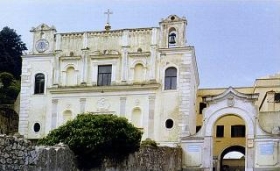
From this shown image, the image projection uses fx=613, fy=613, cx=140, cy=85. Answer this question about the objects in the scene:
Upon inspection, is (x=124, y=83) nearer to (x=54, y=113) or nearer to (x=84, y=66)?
(x=84, y=66)

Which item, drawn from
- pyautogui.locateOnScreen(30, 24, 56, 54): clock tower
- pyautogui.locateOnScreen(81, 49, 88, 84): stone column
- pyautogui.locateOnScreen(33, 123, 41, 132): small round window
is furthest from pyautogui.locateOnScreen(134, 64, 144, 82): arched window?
pyautogui.locateOnScreen(33, 123, 41, 132): small round window

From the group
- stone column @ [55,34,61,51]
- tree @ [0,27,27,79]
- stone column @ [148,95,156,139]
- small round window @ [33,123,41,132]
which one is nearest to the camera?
stone column @ [148,95,156,139]

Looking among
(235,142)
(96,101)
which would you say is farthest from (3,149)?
(235,142)

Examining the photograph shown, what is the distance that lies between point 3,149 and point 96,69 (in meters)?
31.6

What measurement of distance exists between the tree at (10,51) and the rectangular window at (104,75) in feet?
59.7

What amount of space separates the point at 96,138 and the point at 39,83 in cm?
2389

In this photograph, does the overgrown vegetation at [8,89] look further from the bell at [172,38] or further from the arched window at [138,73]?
the bell at [172,38]

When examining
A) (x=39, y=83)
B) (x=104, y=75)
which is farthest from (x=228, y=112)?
(x=39, y=83)

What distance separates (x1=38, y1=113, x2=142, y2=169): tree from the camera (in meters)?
26.5

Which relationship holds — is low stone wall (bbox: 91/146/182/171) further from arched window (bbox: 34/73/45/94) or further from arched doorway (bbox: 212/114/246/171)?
arched window (bbox: 34/73/45/94)

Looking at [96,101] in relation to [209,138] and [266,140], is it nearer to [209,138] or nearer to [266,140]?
[209,138]

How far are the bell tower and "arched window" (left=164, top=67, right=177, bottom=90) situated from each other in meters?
1.94

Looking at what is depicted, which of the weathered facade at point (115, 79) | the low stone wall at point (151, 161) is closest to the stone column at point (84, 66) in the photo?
the weathered facade at point (115, 79)

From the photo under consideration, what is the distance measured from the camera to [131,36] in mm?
49125
